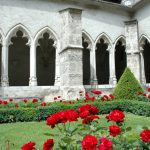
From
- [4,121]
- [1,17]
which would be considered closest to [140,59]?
[1,17]

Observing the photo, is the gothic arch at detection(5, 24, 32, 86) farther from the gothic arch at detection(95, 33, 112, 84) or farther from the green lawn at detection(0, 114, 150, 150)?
the green lawn at detection(0, 114, 150, 150)

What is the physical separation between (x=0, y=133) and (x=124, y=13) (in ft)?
40.1

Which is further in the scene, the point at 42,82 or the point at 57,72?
the point at 42,82

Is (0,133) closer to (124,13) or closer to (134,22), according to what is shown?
(134,22)

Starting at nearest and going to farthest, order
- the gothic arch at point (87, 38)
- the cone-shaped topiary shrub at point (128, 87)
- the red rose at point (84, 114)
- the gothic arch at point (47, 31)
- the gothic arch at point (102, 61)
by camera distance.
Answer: the red rose at point (84, 114) → the cone-shaped topiary shrub at point (128, 87) → the gothic arch at point (47, 31) → the gothic arch at point (87, 38) → the gothic arch at point (102, 61)

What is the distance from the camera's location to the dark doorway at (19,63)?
1798 cm

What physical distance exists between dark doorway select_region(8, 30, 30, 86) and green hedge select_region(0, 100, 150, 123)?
31.5 feet

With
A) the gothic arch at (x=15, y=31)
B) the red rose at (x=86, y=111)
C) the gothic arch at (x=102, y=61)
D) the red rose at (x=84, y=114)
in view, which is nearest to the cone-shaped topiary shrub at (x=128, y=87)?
the gothic arch at (x=15, y=31)

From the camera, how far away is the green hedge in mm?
8215

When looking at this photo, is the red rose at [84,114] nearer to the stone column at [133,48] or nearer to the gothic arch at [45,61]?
the stone column at [133,48]

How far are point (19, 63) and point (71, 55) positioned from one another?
6366mm

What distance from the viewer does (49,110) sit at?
338 inches

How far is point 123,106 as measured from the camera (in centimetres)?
964

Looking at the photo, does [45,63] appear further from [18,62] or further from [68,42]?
[68,42]
